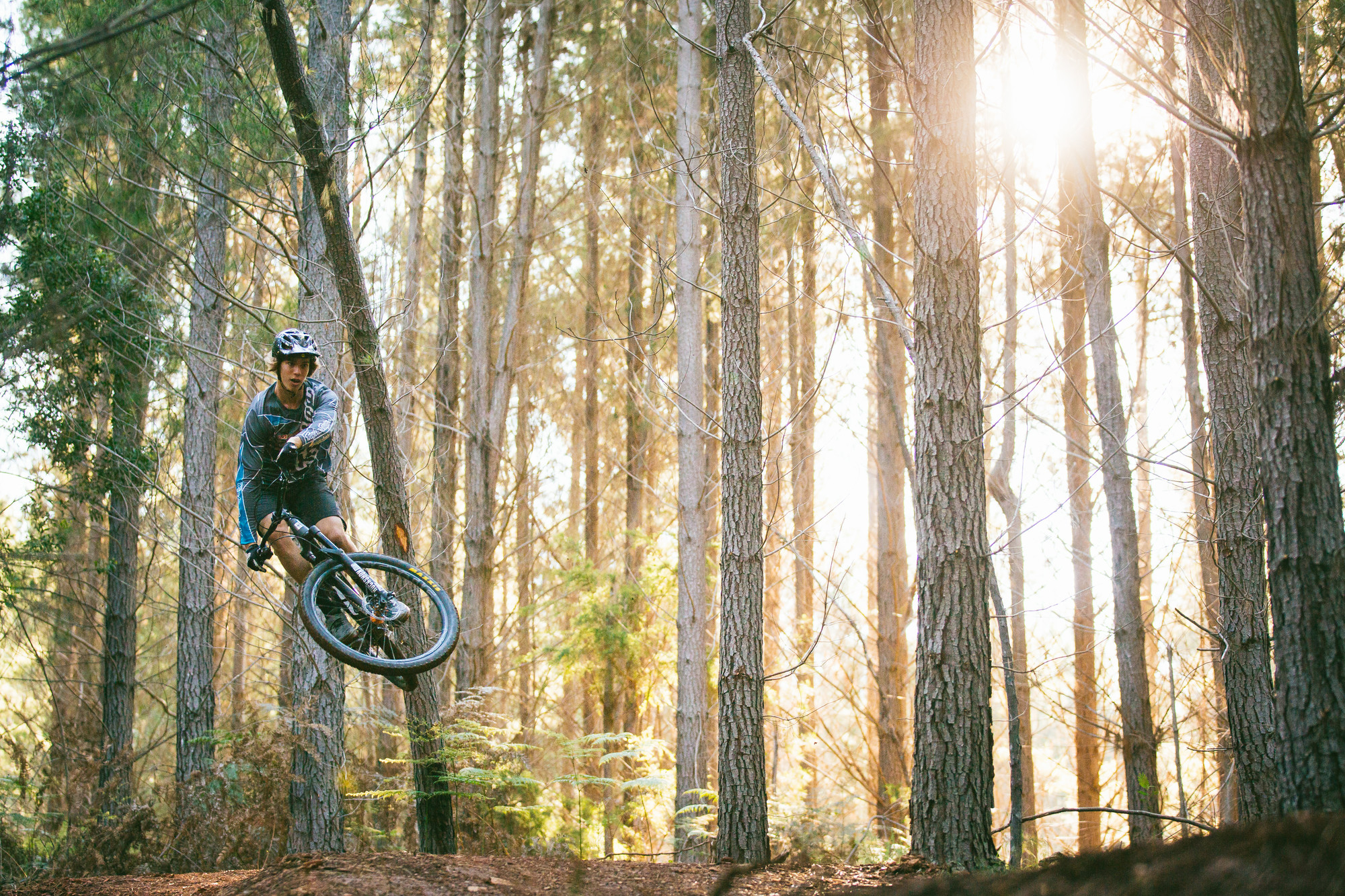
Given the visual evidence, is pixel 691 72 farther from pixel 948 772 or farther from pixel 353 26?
pixel 948 772

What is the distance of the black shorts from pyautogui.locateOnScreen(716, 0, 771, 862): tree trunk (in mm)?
2735

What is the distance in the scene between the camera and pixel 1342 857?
6.10 ft

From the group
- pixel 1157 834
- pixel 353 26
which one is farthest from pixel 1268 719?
pixel 353 26

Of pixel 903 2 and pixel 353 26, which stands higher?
pixel 903 2

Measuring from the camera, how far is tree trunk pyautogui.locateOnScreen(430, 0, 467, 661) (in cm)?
1224

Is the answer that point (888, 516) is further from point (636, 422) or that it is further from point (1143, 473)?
point (636, 422)

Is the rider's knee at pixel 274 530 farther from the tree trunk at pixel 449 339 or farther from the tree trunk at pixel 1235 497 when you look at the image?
the tree trunk at pixel 1235 497

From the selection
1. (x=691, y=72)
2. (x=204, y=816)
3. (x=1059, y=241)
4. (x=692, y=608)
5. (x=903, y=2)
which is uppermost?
(x=903, y=2)

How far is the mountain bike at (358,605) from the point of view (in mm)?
5191

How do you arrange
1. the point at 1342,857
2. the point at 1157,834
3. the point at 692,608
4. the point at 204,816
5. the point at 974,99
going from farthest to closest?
the point at 692,608
the point at 1157,834
the point at 204,816
the point at 974,99
the point at 1342,857

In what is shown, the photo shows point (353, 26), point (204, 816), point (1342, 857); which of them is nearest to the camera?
point (1342, 857)

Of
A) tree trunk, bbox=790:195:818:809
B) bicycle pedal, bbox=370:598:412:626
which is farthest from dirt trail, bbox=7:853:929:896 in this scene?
tree trunk, bbox=790:195:818:809

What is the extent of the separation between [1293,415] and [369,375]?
5689 millimetres

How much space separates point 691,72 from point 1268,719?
8.43 meters
